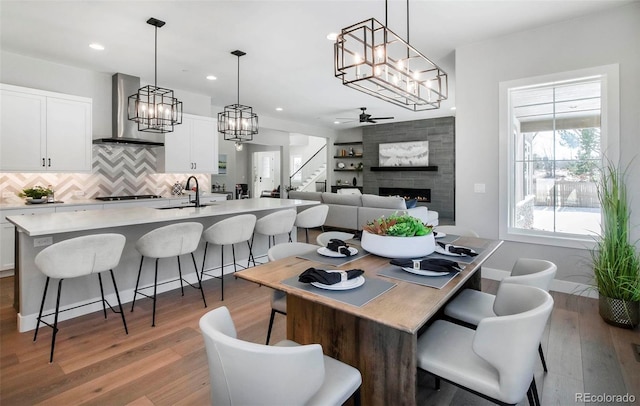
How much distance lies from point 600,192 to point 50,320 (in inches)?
206

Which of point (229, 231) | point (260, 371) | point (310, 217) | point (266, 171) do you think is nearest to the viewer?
point (260, 371)

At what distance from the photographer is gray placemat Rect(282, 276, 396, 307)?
137 centimetres

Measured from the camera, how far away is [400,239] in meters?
1.94

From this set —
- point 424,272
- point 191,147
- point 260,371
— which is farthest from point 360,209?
point 260,371

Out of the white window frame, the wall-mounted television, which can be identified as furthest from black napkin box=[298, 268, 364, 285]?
the wall-mounted television

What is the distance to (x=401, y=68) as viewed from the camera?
2.23m

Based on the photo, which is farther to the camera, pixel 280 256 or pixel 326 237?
pixel 326 237

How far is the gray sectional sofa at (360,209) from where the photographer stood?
20.0 feet

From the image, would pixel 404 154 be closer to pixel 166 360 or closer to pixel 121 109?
pixel 121 109

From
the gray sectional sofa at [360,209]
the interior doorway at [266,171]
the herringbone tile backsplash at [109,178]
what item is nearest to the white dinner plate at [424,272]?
the gray sectional sofa at [360,209]

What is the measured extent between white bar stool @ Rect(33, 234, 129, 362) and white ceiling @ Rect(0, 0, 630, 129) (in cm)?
225

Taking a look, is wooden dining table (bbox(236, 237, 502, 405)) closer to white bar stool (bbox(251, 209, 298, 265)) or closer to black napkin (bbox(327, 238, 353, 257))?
black napkin (bbox(327, 238, 353, 257))

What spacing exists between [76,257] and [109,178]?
3.56m

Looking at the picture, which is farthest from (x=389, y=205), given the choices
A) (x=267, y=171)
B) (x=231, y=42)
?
(x=267, y=171)
